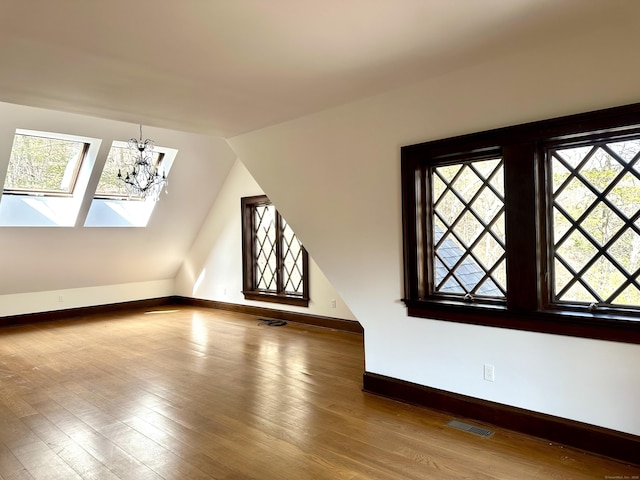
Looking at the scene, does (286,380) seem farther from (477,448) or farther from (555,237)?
(555,237)

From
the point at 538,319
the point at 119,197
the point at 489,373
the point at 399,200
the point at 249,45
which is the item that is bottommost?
the point at 489,373

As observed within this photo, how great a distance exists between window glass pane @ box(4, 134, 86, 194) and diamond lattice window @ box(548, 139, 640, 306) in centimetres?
536

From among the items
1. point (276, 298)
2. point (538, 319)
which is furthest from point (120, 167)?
point (538, 319)

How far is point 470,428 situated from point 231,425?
1580mm

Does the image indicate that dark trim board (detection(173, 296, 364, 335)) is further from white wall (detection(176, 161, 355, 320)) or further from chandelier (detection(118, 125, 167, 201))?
chandelier (detection(118, 125, 167, 201))

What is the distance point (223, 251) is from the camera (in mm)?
7371

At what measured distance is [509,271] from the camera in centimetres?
270

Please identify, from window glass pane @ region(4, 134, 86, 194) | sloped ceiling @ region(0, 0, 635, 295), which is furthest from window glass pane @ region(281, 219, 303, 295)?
window glass pane @ region(4, 134, 86, 194)

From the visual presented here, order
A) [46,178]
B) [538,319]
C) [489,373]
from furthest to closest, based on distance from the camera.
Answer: [46,178]
[489,373]
[538,319]

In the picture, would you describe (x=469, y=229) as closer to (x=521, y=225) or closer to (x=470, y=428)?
(x=521, y=225)

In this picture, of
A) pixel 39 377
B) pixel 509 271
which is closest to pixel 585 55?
pixel 509 271

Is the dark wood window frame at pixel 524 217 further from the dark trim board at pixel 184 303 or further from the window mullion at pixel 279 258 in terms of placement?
the window mullion at pixel 279 258


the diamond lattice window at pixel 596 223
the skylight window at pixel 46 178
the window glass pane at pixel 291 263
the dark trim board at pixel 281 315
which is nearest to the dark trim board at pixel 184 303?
the dark trim board at pixel 281 315

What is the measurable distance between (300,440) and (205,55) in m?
2.34
